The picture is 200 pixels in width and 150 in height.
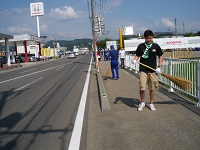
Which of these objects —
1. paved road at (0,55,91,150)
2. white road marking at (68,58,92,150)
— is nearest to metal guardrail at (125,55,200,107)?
white road marking at (68,58,92,150)

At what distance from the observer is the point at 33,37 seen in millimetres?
54125

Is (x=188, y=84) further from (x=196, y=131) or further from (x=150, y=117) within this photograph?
(x=196, y=131)

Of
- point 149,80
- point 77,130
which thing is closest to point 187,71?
point 149,80

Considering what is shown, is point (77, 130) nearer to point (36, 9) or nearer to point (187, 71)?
point (187, 71)

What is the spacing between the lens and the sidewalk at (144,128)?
164 inches

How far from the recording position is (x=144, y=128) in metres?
4.94

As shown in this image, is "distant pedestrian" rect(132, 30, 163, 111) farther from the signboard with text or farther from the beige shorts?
the signboard with text

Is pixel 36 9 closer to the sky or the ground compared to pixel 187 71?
closer to the sky

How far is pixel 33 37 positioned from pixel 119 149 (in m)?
52.9

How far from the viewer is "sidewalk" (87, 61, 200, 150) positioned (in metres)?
4.17

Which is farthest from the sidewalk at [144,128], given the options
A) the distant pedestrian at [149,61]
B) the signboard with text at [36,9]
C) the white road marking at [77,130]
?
the signboard with text at [36,9]

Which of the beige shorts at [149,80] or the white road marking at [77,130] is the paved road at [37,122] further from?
the beige shorts at [149,80]

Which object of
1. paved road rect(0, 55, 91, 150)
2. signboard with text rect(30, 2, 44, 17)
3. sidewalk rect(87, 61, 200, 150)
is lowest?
paved road rect(0, 55, 91, 150)

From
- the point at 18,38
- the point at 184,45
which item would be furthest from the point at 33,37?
the point at 184,45
